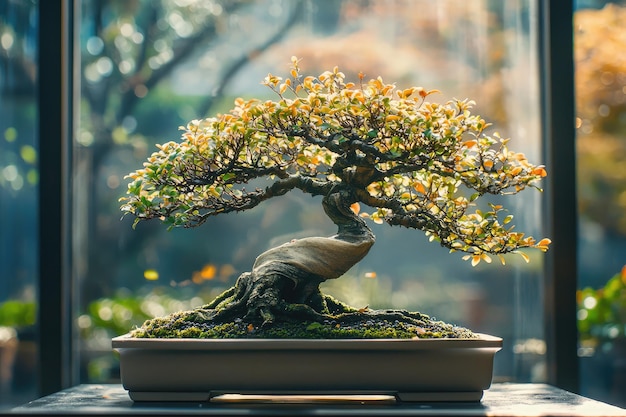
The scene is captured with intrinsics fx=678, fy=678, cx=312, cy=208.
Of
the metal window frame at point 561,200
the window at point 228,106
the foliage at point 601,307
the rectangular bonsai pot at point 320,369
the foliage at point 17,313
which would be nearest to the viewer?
the rectangular bonsai pot at point 320,369

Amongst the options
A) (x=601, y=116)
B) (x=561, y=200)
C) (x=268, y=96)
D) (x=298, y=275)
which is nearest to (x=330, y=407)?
(x=298, y=275)

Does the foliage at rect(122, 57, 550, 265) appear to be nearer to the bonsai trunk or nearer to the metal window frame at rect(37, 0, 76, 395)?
the bonsai trunk

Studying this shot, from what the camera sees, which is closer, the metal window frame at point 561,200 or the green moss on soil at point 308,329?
the green moss on soil at point 308,329

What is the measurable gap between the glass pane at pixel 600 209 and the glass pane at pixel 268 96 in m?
0.22

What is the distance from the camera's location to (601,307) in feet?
7.52

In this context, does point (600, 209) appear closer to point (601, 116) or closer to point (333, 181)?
point (601, 116)

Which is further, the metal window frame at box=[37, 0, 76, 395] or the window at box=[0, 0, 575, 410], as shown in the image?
the window at box=[0, 0, 575, 410]

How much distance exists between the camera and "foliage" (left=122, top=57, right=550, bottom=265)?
4.54 ft

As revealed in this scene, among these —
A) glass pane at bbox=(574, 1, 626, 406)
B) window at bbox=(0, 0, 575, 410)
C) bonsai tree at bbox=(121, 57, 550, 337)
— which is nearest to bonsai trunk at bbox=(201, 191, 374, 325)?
bonsai tree at bbox=(121, 57, 550, 337)

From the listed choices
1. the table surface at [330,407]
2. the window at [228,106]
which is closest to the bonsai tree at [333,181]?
the table surface at [330,407]

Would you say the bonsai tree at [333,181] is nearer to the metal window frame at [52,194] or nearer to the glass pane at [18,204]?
the metal window frame at [52,194]

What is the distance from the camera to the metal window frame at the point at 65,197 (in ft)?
6.32

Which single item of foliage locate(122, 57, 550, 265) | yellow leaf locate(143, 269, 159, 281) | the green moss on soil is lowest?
the green moss on soil

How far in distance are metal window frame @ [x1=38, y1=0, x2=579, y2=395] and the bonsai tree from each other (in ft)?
1.80
